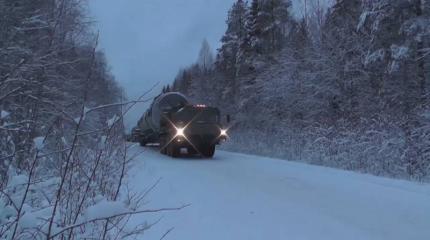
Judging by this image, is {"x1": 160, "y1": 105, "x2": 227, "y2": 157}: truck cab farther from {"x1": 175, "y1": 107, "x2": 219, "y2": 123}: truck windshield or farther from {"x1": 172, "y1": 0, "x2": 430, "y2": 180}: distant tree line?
{"x1": 172, "y1": 0, "x2": 430, "y2": 180}: distant tree line

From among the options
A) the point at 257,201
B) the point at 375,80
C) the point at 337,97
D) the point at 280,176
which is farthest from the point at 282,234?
the point at 337,97

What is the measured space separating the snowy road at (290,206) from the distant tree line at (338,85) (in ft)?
7.27

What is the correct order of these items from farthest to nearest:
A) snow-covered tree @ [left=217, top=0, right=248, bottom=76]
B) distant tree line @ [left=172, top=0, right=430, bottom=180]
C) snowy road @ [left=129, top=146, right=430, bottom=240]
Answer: snow-covered tree @ [left=217, top=0, right=248, bottom=76]
distant tree line @ [left=172, top=0, right=430, bottom=180]
snowy road @ [left=129, top=146, right=430, bottom=240]

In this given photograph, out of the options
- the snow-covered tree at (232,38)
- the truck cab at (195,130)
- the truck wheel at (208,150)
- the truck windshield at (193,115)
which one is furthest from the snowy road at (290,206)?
the snow-covered tree at (232,38)

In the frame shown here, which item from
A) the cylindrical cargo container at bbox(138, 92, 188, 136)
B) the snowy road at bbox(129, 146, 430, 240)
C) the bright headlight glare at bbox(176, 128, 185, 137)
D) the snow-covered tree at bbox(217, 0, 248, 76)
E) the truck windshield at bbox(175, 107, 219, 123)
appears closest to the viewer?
the snowy road at bbox(129, 146, 430, 240)

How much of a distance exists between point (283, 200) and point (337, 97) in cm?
2273

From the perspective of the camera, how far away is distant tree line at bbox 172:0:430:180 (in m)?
14.5

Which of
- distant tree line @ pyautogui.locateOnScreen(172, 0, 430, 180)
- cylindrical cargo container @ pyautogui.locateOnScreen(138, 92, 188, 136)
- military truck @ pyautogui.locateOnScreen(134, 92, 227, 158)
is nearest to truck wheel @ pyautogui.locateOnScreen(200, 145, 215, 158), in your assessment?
military truck @ pyautogui.locateOnScreen(134, 92, 227, 158)

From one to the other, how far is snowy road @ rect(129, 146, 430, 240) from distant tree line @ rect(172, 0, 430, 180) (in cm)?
221

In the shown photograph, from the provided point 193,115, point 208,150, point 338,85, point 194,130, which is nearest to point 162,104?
point 193,115

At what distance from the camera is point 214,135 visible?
21.2 m

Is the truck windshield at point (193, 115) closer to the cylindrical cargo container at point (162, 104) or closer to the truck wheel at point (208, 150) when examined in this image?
the truck wheel at point (208, 150)

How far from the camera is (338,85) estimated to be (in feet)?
99.5

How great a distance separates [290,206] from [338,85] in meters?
22.9
